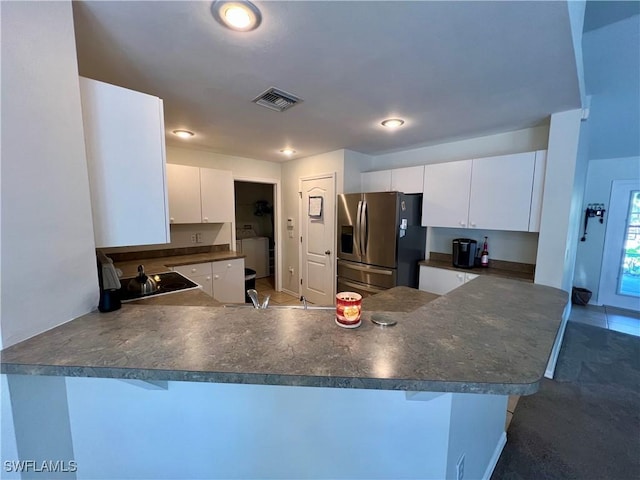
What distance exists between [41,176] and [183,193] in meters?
2.57

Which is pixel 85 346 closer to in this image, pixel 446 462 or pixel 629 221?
pixel 446 462

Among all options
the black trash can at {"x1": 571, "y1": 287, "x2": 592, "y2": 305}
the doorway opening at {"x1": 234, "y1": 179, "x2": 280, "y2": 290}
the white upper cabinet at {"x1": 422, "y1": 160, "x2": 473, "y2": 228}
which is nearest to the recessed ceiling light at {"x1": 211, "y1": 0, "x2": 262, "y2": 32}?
the white upper cabinet at {"x1": 422, "y1": 160, "x2": 473, "y2": 228}

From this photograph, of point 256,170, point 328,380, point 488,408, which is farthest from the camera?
point 256,170

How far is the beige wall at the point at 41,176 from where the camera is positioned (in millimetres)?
795

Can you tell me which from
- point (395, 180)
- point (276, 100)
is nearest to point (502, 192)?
point (395, 180)

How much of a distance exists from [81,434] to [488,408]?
1854mm

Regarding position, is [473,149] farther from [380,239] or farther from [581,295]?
[581,295]

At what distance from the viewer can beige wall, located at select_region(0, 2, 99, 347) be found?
0.79m

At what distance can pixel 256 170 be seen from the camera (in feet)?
14.1

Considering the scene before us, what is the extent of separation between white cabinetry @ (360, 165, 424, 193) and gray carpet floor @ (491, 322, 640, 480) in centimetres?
233

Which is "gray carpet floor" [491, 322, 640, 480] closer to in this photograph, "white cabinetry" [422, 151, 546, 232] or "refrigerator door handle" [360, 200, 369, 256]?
"white cabinetry" [422, 151, 546, 232]

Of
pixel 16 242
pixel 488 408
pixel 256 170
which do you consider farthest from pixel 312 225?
pixel 16 242

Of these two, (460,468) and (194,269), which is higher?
(194,269)

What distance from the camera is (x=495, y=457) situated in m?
1.58
